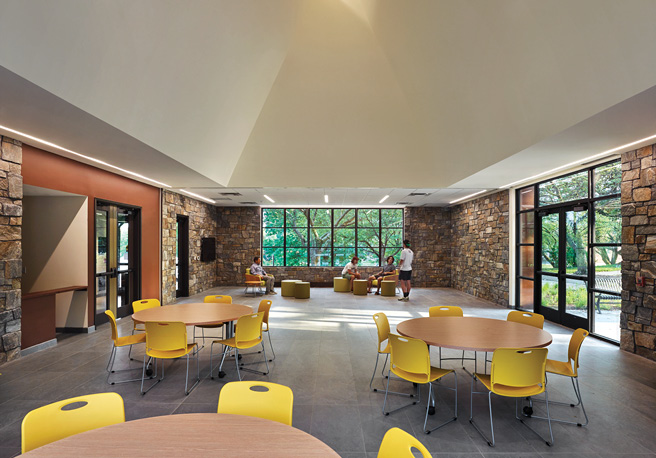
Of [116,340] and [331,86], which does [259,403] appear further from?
[331,86]

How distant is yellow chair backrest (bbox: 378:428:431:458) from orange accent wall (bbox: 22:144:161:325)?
19.4 feet

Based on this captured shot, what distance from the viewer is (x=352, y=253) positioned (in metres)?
13.4

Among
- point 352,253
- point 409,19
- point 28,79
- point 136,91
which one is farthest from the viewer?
point 352,253

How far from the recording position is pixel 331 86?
21.7ft

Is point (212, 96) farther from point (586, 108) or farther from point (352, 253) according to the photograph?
point (352, 253)

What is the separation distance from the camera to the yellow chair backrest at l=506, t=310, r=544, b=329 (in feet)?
13.6

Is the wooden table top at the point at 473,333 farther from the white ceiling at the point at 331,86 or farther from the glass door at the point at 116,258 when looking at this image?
the glass door at the point at 116,258

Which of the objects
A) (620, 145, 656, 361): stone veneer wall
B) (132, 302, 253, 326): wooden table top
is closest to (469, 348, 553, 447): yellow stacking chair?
(132, 302, 253, 326): wooden table top

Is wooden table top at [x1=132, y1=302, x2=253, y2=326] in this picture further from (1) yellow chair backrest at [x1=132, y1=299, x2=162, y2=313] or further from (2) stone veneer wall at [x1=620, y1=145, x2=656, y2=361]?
Result: (2) stone veneer wall at [x1=620, y1=145, x2=656, y2=361]

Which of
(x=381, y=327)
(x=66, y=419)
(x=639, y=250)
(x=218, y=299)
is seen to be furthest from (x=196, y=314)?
(x=639, y=250)

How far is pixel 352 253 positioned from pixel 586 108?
1026 cm

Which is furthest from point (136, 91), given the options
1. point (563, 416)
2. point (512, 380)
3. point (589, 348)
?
point (589, 348)

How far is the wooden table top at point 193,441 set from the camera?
149cm

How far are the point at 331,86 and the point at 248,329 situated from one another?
15.4 feet
